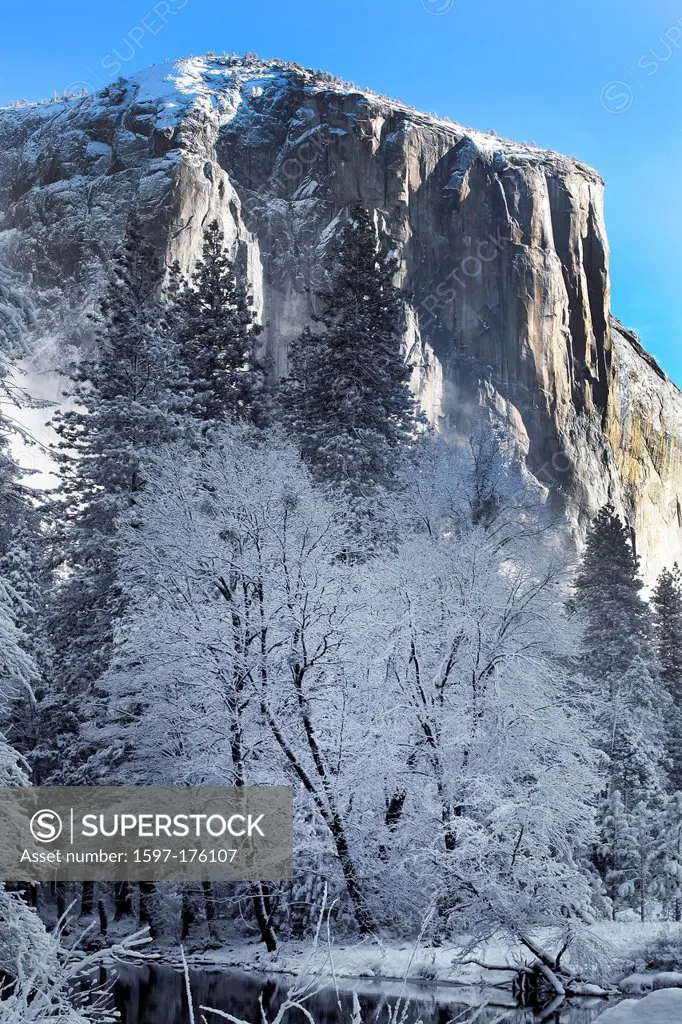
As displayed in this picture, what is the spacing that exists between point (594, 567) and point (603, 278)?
55725mm

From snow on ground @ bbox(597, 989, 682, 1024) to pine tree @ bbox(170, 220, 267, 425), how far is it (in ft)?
76.7

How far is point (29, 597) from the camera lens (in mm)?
22000

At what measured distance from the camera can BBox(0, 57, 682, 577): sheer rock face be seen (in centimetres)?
7188

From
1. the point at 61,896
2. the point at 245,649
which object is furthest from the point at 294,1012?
the point at 61,896

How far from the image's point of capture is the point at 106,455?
24938 millimetres

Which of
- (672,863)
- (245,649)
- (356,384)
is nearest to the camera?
(245,649)

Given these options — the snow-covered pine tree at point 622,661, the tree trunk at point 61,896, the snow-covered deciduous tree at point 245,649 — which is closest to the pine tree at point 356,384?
the snow-covered deciduous tree at point 245,649

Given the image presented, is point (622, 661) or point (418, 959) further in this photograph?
point (622, 661)

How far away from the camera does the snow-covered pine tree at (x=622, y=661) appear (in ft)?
86.9

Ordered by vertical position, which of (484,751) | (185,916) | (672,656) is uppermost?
(672,656)

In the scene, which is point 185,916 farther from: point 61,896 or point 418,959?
point 61,896

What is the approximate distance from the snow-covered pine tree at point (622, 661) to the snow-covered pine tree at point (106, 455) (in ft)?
43.8

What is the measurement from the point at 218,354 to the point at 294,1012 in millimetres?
19688

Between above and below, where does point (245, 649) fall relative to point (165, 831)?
above
